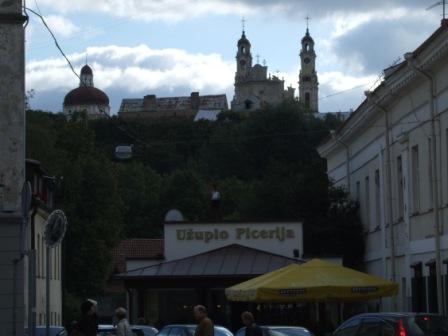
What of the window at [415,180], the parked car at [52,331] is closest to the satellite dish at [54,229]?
the parked car at [52,331]

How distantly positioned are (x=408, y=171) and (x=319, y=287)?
1064cm

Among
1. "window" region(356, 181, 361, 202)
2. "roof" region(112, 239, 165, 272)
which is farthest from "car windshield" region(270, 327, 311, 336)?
"roof" region(112, 239, 165, 272)

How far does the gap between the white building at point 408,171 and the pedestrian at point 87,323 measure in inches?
545

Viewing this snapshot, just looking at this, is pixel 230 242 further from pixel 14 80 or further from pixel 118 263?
pixel 14 80

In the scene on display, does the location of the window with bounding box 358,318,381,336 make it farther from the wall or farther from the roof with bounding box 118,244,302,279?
the wall

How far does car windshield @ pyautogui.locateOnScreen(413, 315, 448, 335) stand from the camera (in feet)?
61.4

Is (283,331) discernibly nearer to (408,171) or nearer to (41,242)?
(408,171)

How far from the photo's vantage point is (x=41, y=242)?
4803 cm

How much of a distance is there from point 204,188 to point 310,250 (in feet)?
206

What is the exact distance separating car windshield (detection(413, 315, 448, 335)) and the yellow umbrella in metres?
7.41

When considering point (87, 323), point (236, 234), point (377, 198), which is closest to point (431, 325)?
point (87, 323)

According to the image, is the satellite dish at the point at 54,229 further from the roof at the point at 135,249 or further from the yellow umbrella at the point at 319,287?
the roof at the point at 135,249

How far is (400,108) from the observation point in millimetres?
37031

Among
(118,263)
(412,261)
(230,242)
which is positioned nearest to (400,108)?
(412,261)
